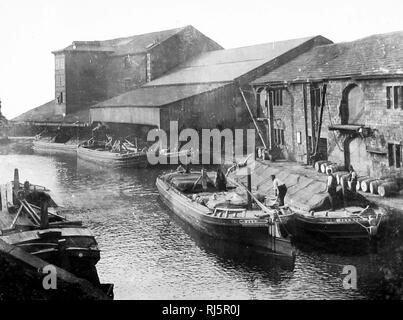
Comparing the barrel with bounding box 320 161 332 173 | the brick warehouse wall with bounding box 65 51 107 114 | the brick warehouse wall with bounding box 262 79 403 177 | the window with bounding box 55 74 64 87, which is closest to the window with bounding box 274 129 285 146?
the brick warehouse wall with bounding box 262 79 403 177

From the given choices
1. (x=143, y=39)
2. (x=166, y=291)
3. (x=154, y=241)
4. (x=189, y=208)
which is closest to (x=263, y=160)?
(x=189, y=208)

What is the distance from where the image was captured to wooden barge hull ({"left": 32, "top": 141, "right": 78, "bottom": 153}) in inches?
1795

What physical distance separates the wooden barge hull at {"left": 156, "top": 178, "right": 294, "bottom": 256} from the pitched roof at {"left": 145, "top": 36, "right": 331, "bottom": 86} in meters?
17.8

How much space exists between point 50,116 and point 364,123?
41522 mm

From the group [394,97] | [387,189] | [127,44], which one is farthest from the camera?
[127,44]

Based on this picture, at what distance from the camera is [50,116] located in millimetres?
55000

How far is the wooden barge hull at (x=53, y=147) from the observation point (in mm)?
45594

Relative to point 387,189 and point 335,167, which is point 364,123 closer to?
point 335,167

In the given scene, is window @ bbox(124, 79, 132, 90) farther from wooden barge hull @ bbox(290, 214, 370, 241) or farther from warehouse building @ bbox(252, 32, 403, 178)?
wooden barge hull @ bbox(290, 214, 370, 241)

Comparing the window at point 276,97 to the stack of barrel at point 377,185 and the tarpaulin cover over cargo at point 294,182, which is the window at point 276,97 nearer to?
the tarpaulin cover over cargo at point 294,182
